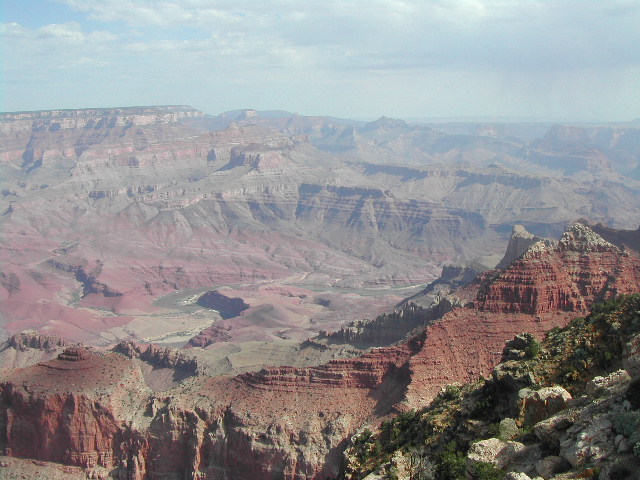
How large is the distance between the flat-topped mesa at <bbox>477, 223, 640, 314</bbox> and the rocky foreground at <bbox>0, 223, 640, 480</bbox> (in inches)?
3.4

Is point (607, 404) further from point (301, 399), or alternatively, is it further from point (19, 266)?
point (19, 266)

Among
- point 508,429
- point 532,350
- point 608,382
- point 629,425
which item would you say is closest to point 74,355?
point 532,350

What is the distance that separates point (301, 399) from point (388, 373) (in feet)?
22.2

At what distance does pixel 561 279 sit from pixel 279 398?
24.5m

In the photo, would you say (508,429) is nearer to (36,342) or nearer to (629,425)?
(629,425)

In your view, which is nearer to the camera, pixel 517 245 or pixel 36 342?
pixel 36 342

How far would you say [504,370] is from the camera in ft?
86.4

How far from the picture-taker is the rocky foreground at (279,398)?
45.7 metres

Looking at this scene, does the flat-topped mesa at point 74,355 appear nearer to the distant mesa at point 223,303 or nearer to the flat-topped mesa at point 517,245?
the flat-topped mesa at point 517,245

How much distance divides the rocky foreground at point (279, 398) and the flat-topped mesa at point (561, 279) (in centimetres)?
9

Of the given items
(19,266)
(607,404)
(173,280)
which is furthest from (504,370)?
(19,266)

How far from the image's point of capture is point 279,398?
48.2 metres

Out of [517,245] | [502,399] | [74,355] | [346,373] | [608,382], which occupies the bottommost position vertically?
[74,355]

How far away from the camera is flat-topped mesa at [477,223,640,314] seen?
50.6 meters
